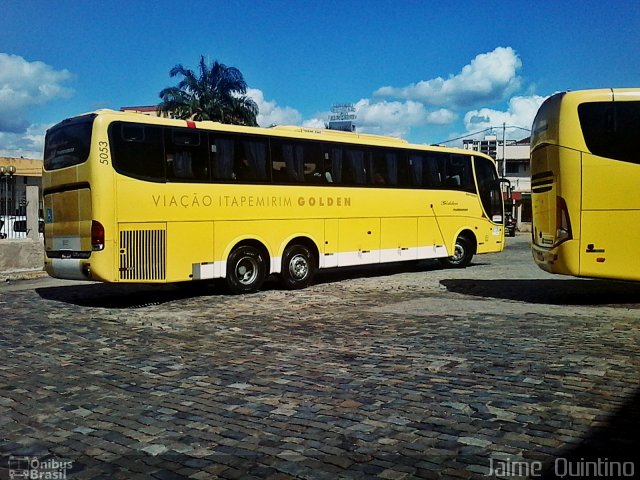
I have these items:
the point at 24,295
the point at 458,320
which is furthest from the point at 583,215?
the point at 24,295

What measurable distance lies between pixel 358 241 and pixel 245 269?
3469 mm

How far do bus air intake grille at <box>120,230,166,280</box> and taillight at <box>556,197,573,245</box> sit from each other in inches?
276

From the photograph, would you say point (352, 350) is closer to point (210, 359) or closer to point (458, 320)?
point (210, 359)

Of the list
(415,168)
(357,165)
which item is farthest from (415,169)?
(357,165)

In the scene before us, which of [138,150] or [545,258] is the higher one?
[138,150]

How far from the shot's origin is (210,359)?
7.22 m

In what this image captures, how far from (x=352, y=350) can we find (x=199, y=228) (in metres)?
5.63

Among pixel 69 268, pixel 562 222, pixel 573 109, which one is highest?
pixel 573 109

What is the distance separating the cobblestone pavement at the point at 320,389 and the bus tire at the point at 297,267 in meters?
2.56

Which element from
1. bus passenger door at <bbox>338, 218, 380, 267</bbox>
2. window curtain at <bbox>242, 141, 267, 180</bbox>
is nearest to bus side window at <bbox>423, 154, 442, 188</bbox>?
bus passenger door at <bbox>338, 218, 380, 267</bbox>

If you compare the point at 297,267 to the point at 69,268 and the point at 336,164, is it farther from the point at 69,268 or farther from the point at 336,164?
the point at 69,268

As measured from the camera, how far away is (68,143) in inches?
449

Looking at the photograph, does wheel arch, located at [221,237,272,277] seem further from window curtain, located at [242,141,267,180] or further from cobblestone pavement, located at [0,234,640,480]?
cobblestone pavement, located at [0,234,640,480]

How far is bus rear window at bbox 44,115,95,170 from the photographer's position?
11.0 meters
